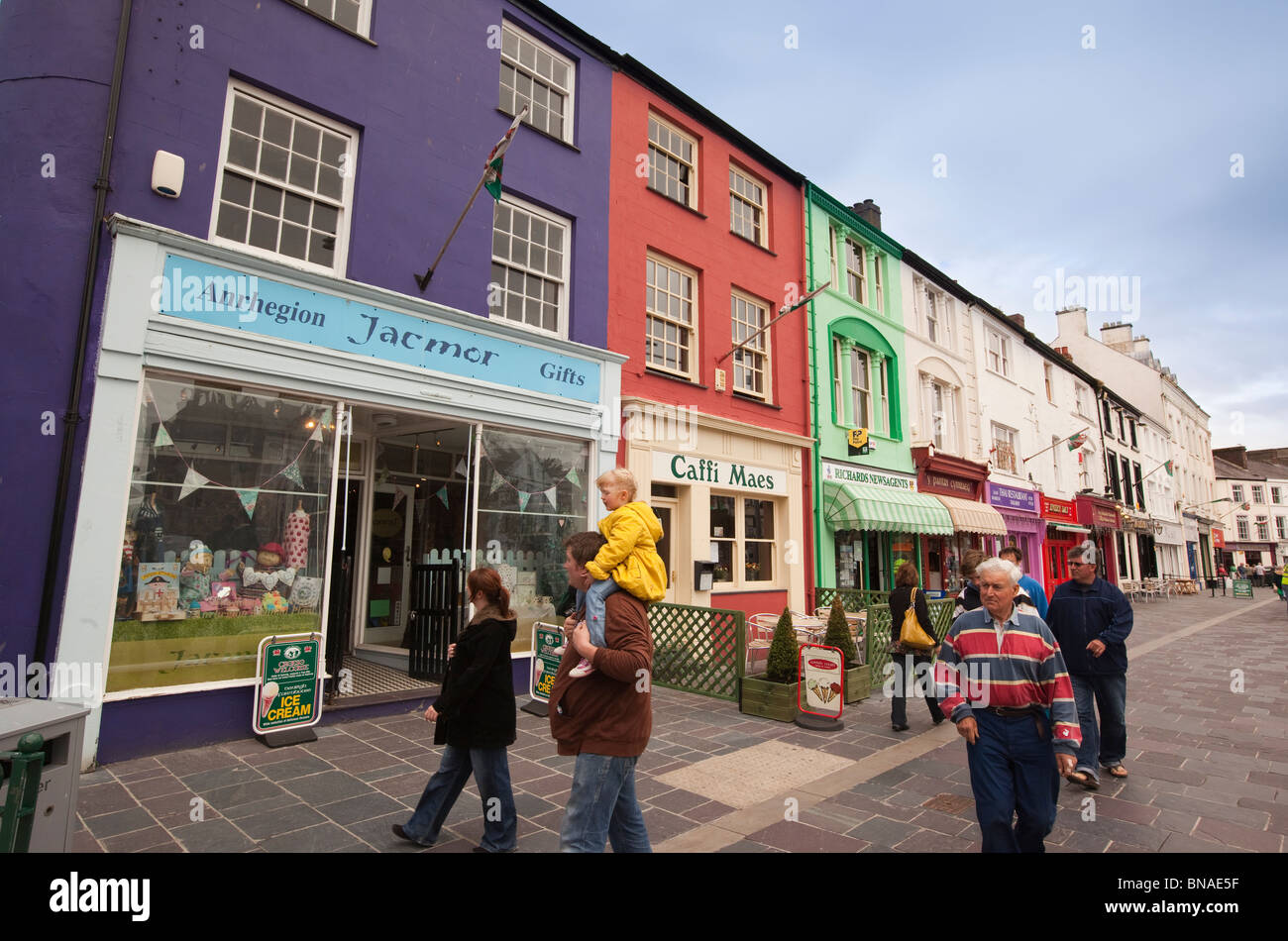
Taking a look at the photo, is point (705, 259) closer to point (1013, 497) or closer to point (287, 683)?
point (287, 683)

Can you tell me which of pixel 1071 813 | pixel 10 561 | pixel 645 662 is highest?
pixel 10 561

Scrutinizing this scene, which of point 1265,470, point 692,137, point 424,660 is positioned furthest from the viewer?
point 1265,470

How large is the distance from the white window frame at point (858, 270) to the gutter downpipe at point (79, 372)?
1457 centimetres

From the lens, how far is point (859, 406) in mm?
16672

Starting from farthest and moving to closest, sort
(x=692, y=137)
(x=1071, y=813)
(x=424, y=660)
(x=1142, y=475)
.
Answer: (x=1142, y=475)
(x=692, y=137)
(x=424, y=660)
(x=1071, y=813)

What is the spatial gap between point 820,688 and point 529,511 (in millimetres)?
4641

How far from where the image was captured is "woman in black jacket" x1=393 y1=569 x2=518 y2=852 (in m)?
4.06

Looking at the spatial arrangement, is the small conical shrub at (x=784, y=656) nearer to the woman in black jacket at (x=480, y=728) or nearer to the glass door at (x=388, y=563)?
the woman in black jacket at (x=480, y=728)

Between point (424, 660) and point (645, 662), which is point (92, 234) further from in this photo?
point (645, 662)

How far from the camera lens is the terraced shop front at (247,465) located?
5922 mm

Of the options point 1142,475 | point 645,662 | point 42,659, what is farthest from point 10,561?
point 1142,475

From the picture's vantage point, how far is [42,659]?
5457 millimetres
